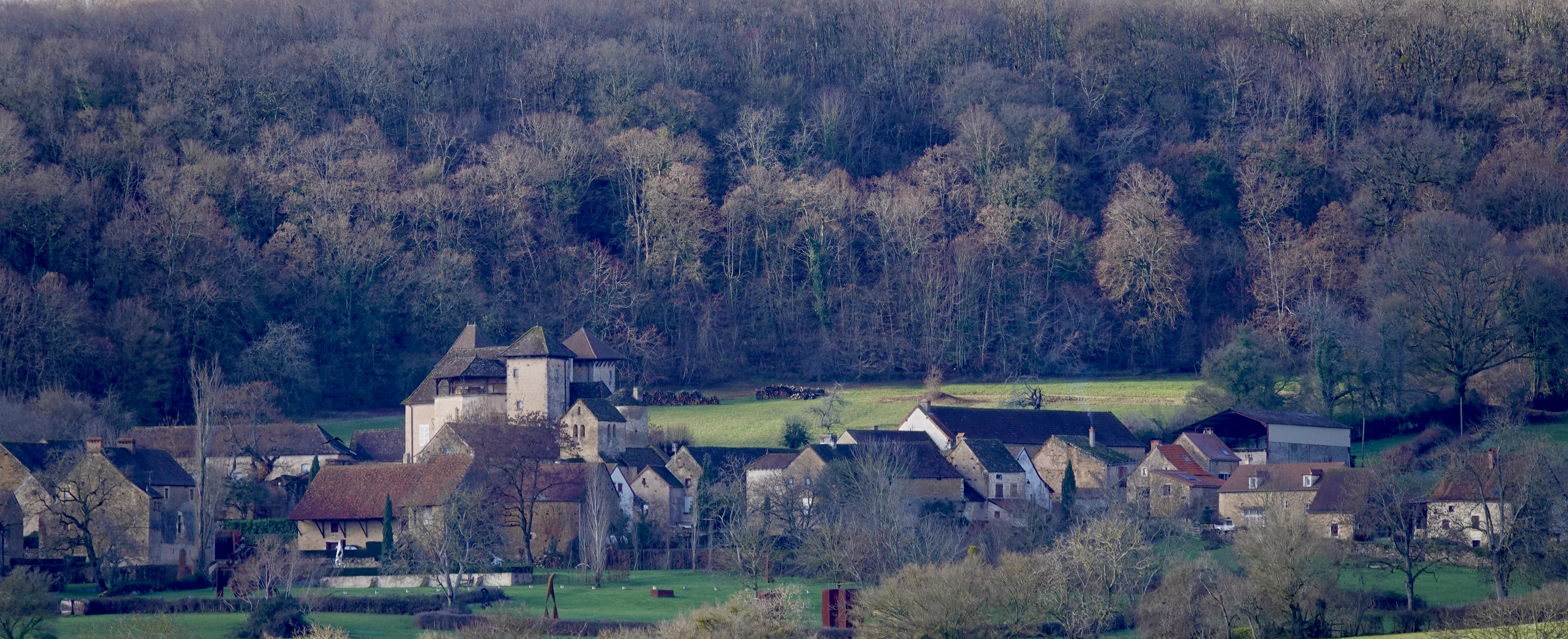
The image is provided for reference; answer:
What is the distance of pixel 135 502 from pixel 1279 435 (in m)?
41.5

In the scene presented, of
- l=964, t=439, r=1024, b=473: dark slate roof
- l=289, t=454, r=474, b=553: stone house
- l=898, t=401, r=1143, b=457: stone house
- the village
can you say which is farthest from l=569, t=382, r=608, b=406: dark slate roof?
l=964, t=439, r=1024, b=473: dark slate roof

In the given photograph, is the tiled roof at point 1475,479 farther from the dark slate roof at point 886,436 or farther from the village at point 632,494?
the dark slate roof at point 886,436

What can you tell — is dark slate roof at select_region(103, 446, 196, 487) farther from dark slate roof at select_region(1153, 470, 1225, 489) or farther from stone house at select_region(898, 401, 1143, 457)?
dark slate roof at select_region(1153, 470, 1225, 489)

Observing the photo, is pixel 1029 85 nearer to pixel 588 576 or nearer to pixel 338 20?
pixel 338 20

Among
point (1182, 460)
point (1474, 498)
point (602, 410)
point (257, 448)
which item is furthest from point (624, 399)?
point (1474, 498)

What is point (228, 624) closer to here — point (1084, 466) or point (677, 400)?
point (1084, 466)

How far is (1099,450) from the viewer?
65312 mm

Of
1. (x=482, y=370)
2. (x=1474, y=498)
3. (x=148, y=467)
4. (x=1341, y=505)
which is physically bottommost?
(x=1341, y=505)

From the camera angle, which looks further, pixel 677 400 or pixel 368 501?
pixel 677 400

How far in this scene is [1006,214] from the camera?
88.6 metres

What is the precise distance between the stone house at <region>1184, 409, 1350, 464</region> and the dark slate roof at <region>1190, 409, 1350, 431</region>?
0.02 metres

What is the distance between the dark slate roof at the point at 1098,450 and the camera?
2539 inches

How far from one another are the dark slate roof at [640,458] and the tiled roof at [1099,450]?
50.5 ft

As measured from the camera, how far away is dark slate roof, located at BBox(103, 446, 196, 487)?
2073 inches
